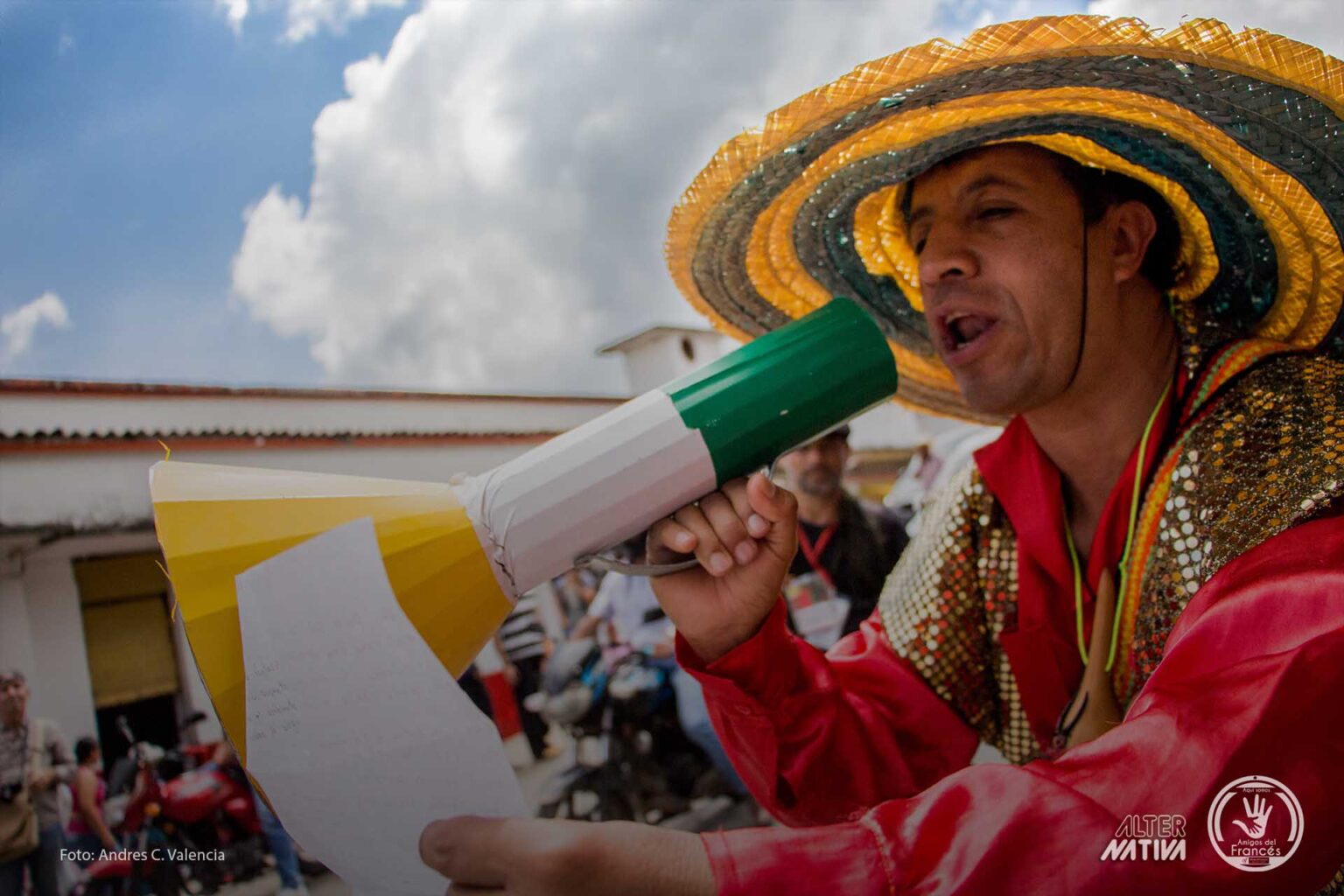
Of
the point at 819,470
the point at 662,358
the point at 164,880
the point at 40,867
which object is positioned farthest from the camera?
the point at 662,358

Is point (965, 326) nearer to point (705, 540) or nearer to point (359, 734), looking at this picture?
point (705, 540)

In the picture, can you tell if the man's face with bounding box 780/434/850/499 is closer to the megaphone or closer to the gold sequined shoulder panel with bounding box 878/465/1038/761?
the gold sequined shoulder panel with bounding box 878/465/1038/761

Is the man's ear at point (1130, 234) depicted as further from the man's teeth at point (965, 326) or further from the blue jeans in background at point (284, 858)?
the blue jeans in background at point (284, 858)

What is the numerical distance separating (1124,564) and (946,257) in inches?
23.7

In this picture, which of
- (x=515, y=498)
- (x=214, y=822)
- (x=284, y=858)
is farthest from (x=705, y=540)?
(x=214, y=822)

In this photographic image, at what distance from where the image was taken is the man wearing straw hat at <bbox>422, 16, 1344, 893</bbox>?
0.80 meters

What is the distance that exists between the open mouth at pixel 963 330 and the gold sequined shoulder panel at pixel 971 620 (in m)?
0.36

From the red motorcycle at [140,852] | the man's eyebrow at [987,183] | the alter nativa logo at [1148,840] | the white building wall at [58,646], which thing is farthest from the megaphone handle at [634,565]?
the white building wall at [58,646]

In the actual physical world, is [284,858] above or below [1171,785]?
below

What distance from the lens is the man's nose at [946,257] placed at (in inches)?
58.5

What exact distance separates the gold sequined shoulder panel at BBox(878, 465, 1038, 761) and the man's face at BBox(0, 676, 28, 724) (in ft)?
11.7

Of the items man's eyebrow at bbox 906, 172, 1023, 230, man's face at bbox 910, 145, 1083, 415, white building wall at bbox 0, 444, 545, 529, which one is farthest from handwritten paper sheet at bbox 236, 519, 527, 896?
white building wall at bbox 0, 444, 545, 529

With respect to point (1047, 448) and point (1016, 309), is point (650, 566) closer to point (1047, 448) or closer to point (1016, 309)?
point (1016, 309)

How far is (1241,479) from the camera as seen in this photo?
1.18 meters
